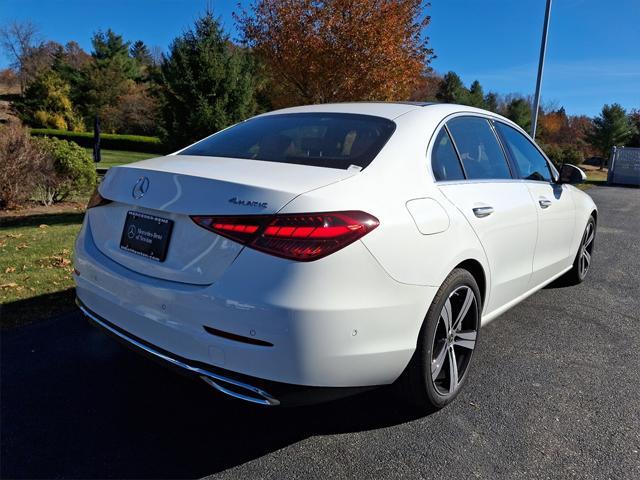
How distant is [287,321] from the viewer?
6.47ft

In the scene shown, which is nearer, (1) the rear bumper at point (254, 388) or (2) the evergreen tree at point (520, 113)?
(1) the rear bumper at point (254, 388)

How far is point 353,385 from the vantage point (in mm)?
2203

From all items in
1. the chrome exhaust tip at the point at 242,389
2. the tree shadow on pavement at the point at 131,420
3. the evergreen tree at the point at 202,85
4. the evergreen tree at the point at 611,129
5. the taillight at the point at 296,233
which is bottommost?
the tree shadow on pavement at the point at 131,420

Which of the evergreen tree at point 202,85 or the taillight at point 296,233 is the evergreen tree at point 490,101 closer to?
the evergreen tree at point 202,85

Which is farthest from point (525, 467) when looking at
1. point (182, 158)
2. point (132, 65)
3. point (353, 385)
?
point (132, 65)

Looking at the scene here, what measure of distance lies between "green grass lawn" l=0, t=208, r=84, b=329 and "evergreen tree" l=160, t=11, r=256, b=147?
114 inches

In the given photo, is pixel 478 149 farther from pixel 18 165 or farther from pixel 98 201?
pixel 18 165

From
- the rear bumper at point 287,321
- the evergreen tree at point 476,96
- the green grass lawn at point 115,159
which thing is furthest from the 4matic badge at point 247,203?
the evergreen tree at point 476,96

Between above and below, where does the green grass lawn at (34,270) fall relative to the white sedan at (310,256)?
below

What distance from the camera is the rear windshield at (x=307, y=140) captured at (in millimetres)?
2580

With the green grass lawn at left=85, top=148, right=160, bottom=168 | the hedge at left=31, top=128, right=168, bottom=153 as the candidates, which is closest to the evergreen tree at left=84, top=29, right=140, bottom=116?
the hedge at left=31, top=128, right=168, bottom=153

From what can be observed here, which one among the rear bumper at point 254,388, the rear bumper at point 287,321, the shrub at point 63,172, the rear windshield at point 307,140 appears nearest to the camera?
the rear bumper at point 287,321

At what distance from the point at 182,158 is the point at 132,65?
2277 inches

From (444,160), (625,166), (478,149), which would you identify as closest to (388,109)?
(444,160)
